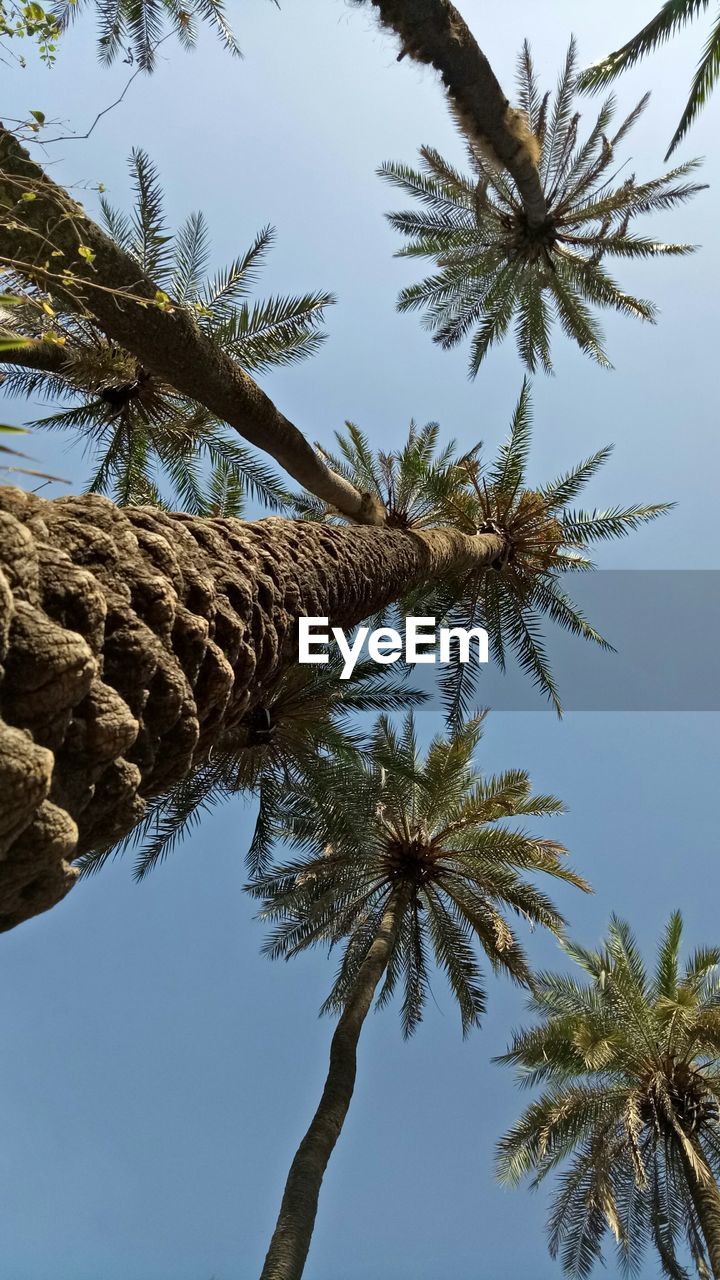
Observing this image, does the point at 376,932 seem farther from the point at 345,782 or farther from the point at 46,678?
the point at 46,678

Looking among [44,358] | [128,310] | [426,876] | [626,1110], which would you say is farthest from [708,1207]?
[44,358]

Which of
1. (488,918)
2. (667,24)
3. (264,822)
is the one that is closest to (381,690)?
(264,822)

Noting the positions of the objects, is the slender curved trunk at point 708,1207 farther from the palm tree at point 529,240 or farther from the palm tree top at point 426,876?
the palm tree at point 529,240

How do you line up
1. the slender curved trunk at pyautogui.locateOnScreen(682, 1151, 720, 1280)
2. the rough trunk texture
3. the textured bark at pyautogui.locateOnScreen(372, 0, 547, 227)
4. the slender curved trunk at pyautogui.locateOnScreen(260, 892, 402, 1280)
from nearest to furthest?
the rough trunk texture < the textured bark at pyautogui.locateOnScreen(372, 0, 547, 227) < the slender curved trunk at pyautogui.locateOnScreen(260, 892, 402, 1280) < the slender curved trunk at pyautogui.locateOnScreen(682, 1151, 720, 1280)

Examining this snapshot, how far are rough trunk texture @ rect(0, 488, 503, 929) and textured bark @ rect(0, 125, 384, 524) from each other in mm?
1840

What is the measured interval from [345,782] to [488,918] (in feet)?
15.5

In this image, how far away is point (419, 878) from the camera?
48.3 ft

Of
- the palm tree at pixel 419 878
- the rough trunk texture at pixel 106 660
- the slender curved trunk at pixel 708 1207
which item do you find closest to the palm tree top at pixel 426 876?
the palm tree at pixel 419 878

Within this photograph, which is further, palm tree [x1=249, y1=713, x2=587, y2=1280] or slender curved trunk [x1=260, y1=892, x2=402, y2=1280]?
palm tree [x1=249, y1=713, x2=587, y2=1280]

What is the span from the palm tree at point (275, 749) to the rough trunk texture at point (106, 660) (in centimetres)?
611

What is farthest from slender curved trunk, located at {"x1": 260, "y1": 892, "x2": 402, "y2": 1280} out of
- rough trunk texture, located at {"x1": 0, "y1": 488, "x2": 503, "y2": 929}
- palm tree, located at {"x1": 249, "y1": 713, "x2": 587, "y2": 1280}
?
rough trunk texture, located at {"x1": 0, "y1": 488, "x2": 503, "y2": 929}

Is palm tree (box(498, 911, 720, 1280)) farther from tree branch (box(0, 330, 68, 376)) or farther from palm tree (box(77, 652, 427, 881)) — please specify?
tree branch (box(0, 330, 68, 376))

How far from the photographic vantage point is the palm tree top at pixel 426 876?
551 inches

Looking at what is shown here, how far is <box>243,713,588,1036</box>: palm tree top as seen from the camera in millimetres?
13984
